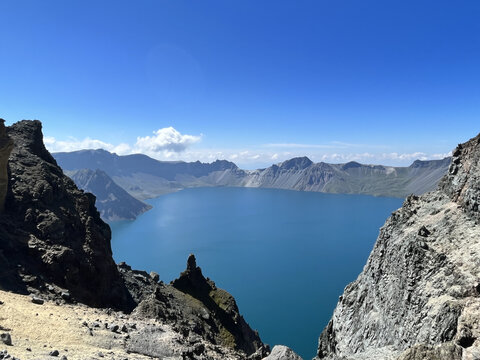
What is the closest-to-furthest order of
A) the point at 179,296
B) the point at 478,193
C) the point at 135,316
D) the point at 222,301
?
the point at 478,193
the point at 135,316
the point at 179,296
the point at 222,301

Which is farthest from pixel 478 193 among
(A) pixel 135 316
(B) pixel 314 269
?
(B) pixel 314 269

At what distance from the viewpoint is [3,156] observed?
4056 cm

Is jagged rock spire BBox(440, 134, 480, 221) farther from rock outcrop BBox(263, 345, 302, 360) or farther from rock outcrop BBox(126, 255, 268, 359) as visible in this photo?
rock outcrop BBox(126, 255, 268, 359)

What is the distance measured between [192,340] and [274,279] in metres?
117

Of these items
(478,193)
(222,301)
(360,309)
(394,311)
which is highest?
(478,193)

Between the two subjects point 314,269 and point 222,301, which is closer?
point 222,301

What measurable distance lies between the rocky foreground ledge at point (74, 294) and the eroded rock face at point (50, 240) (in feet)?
0.45

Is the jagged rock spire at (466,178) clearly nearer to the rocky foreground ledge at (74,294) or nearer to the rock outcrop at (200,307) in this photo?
the rocky foreground ledge at (74,294)

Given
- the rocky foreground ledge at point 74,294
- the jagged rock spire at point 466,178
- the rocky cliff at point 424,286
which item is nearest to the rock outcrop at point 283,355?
the rocky foreground ledge at point 74,294

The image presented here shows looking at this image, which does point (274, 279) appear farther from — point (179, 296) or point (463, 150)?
point (463, 150)

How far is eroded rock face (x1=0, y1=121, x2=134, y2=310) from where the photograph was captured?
120 feet

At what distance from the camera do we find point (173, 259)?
7229 inches

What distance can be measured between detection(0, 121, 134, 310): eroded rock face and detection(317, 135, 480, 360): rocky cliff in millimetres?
33379

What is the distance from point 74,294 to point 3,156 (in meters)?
21.2
